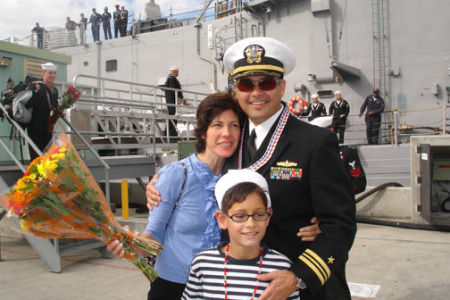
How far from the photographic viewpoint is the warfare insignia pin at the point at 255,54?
74.9 inches

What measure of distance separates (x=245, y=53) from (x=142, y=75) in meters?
17.9

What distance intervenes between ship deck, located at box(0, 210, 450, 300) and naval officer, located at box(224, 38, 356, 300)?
8.12 feet

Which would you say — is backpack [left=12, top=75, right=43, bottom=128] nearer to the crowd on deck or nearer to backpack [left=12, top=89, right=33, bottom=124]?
backpack [left=12, top=89, right=33, bottom=124]

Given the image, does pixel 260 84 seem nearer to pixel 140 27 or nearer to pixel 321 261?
pixel 321 261

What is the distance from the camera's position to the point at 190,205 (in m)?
2.03

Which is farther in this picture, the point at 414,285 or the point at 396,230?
the point at 396,230

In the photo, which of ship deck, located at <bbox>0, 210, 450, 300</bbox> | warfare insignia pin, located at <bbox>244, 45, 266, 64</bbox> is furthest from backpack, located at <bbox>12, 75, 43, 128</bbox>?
warfare insignia pin, located at <bbox>244, 45, 266, 64</bbox>

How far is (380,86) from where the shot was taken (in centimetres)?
1303

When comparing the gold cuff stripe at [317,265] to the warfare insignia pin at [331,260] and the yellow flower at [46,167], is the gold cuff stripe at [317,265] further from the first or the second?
the yellow flower at [46,167]

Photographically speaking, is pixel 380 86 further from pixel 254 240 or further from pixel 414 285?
pixel 254 240

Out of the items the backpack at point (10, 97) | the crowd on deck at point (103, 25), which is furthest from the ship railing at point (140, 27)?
the backpack at point (10, 97)

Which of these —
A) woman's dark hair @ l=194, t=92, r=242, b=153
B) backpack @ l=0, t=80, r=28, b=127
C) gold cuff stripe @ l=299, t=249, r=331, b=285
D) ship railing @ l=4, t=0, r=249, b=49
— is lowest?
gold cuff stripe @ l=299, t=249, r=331, b=285

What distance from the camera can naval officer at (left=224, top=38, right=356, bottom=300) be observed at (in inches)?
65.0

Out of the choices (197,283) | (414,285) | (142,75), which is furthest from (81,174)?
(142,75)
